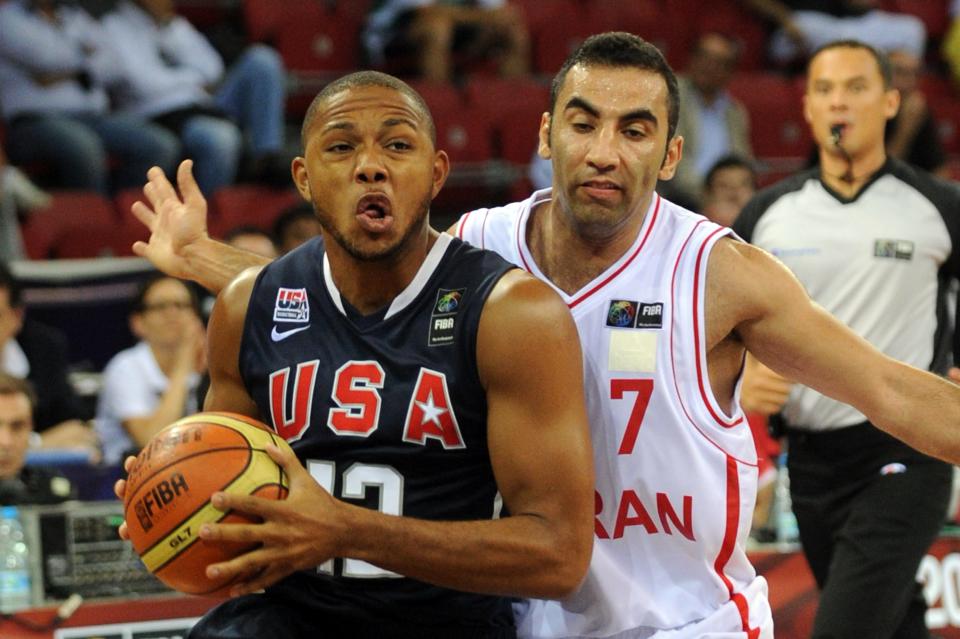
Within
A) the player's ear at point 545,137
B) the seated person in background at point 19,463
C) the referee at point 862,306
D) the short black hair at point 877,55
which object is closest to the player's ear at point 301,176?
the player's ear at point 545,137

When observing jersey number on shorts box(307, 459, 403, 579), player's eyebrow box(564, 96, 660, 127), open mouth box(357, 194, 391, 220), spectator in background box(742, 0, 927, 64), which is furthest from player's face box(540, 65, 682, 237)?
spectator in background box(742, 0, 927, 64)

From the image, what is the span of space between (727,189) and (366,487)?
5702mm

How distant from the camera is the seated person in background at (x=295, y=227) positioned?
804 centimetres

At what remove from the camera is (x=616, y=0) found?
452 inches

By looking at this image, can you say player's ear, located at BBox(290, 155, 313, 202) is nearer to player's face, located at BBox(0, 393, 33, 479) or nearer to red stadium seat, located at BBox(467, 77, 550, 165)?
player's face, located at BBox(0, 393, 33, 479)

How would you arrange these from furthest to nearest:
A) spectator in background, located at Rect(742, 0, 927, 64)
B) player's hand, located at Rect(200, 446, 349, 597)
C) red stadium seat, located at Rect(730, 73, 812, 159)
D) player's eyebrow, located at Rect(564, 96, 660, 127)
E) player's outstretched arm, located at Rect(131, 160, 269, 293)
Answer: spectator in background, located at Rect(742, 0, 927, 64) → red stadium seat, located at Rect(730, 73, 812, 159) → player's outstretched arm, located at Rect(131, 160, 269, 293) → player's eyebrow, located at Rect(564, 96, 660, 127) → player's hand, located at Rect(200, 446, 349, 597)

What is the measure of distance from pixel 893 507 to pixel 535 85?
20.6ft

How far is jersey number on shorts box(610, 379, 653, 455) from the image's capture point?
11.8 feet

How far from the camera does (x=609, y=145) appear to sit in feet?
11.8

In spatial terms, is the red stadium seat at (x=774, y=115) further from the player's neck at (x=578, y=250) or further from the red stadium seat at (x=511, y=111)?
the player's neck at (x=578, y=250)

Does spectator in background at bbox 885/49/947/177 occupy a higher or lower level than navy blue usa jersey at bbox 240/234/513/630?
higher

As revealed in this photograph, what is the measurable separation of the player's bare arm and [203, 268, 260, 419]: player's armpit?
0.67 metres

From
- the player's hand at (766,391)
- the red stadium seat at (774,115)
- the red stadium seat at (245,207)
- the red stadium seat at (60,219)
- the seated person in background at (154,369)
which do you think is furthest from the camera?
the red stadium seat at (774,115)

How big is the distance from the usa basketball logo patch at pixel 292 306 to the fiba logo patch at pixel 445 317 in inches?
13.5
